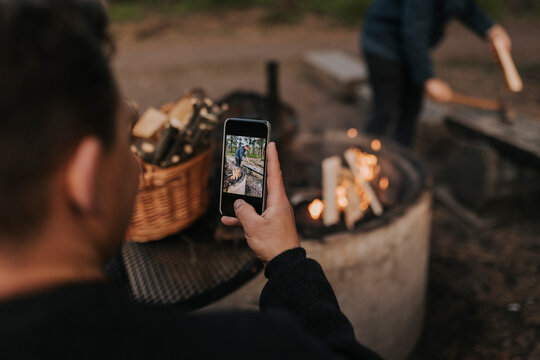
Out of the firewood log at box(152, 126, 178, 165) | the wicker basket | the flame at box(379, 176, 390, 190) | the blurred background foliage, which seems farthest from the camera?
the blurred background foliage

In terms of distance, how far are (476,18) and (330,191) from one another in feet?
7.33

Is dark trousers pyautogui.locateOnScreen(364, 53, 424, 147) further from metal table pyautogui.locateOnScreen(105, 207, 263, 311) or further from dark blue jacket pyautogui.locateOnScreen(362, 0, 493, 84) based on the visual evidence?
metal table pyautogui.locateOnScreen(105, 207, 263, 311)

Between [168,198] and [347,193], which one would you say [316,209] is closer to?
[347,193]

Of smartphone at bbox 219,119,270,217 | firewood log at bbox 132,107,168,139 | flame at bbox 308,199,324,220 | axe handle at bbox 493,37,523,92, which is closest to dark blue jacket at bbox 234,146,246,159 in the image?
smartphone at bbox 219,119,270,217

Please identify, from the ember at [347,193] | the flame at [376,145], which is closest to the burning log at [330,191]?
the ember at [347,193]

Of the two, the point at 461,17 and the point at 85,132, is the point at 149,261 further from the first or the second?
the point at 461,17

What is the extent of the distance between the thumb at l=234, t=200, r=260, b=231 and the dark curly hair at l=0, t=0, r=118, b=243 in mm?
609

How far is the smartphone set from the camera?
1.33m

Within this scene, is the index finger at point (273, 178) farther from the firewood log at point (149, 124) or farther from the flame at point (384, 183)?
the flame at point (384, 183)

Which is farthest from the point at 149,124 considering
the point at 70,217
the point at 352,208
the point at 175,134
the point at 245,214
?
the point at 70,217

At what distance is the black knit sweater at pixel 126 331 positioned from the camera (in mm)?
601

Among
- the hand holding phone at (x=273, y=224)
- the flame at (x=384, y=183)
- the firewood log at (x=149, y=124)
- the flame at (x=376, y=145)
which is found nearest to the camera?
the hand holding phone at (x=273, y=224)

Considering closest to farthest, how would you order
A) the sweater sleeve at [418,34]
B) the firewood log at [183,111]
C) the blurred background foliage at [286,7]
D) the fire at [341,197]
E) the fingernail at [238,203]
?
the fingernail at [238,203] < the firewood log at [183,111] < the fire at [341,197] < the sweater sleeve at [418,34] < the blurred background foliage at [286,7]

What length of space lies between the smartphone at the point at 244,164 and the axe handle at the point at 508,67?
109 inches
